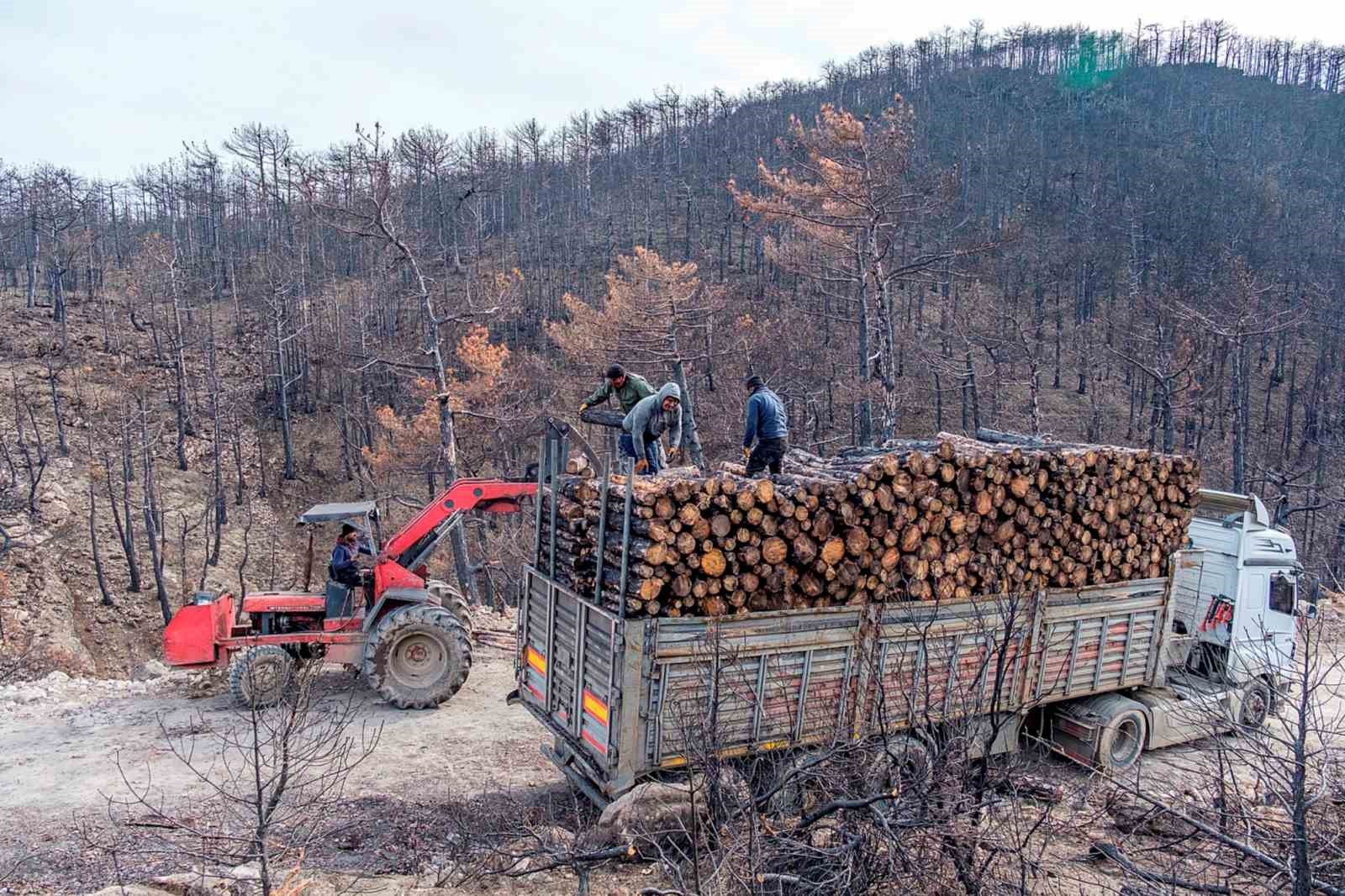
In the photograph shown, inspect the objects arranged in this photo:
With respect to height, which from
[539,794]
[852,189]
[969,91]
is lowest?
[539,794]

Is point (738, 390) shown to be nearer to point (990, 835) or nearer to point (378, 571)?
point (378, 571)

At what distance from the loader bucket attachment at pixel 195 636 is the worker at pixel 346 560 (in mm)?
1517

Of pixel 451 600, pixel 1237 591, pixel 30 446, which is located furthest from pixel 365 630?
pixel 30 446

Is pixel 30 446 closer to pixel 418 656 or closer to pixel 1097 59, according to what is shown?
pixel 418 656

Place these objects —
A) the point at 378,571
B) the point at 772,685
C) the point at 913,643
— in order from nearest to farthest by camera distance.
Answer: the point at 772,685, the point at 913,643, the point at 378,571

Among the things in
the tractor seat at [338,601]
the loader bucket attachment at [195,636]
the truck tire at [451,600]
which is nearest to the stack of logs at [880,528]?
the tractor seat at [338,601]

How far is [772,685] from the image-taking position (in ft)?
22.2

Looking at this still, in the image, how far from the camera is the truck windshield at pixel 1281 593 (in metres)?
9.80

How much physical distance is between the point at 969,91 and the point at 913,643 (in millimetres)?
91305

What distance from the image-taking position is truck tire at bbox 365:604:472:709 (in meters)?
10.7

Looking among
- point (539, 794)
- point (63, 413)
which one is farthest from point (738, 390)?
point (63, 413)

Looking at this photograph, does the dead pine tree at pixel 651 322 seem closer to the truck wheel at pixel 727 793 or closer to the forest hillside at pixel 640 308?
the forest hillside at pixel 640 308

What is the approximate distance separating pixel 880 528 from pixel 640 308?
54.0ft

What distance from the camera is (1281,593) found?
388 inches
